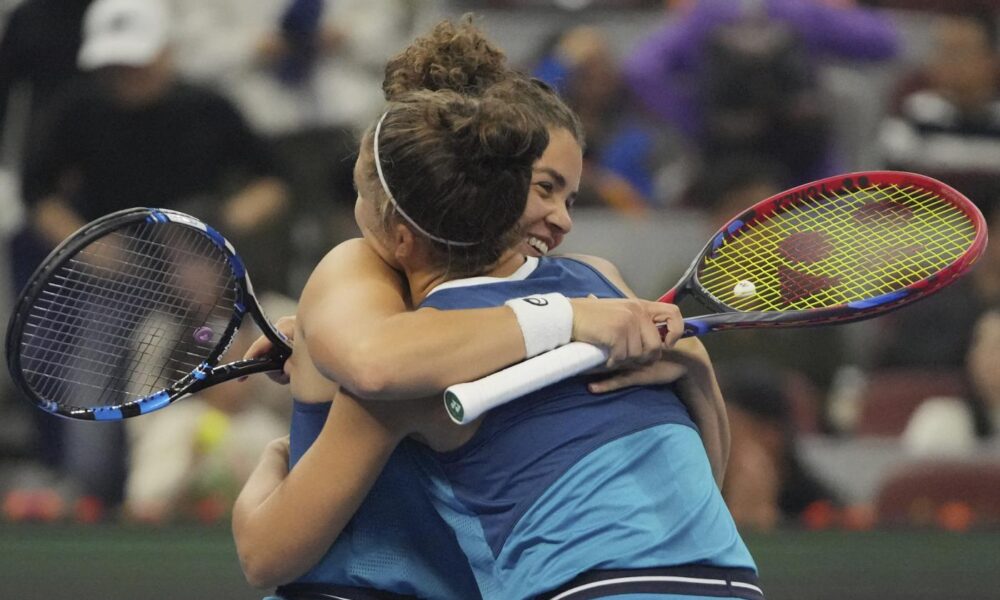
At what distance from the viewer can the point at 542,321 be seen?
2.00 m

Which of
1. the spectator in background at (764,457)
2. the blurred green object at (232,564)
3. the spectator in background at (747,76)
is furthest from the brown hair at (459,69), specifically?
the spectator in background at (747,76)

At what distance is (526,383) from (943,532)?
3239 millimetres

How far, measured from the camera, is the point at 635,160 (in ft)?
17.9

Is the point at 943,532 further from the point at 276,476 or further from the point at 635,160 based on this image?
the point at 276,476

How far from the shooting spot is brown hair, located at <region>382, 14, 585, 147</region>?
2195 mm

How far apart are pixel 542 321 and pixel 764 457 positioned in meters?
3.19

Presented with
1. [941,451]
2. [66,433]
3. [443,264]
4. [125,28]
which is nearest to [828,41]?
[941,451]

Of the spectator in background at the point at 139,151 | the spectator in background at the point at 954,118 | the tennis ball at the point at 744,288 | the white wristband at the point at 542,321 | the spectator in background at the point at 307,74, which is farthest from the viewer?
the spectator in background at the point at 954,118

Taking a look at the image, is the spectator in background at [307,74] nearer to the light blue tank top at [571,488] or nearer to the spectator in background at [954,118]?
the spectator in background at [954,118]

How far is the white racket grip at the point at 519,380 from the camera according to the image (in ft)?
6.17

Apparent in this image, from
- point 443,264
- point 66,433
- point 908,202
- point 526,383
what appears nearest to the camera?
point 526,383

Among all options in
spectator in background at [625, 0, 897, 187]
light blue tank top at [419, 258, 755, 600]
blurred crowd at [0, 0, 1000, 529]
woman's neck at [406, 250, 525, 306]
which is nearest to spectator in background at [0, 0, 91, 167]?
blurred crowd at [0, 0, 1000, 529]

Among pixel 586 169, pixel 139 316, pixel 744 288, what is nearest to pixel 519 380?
pixel 744 288

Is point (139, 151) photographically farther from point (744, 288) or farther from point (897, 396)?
point (744, 288)
